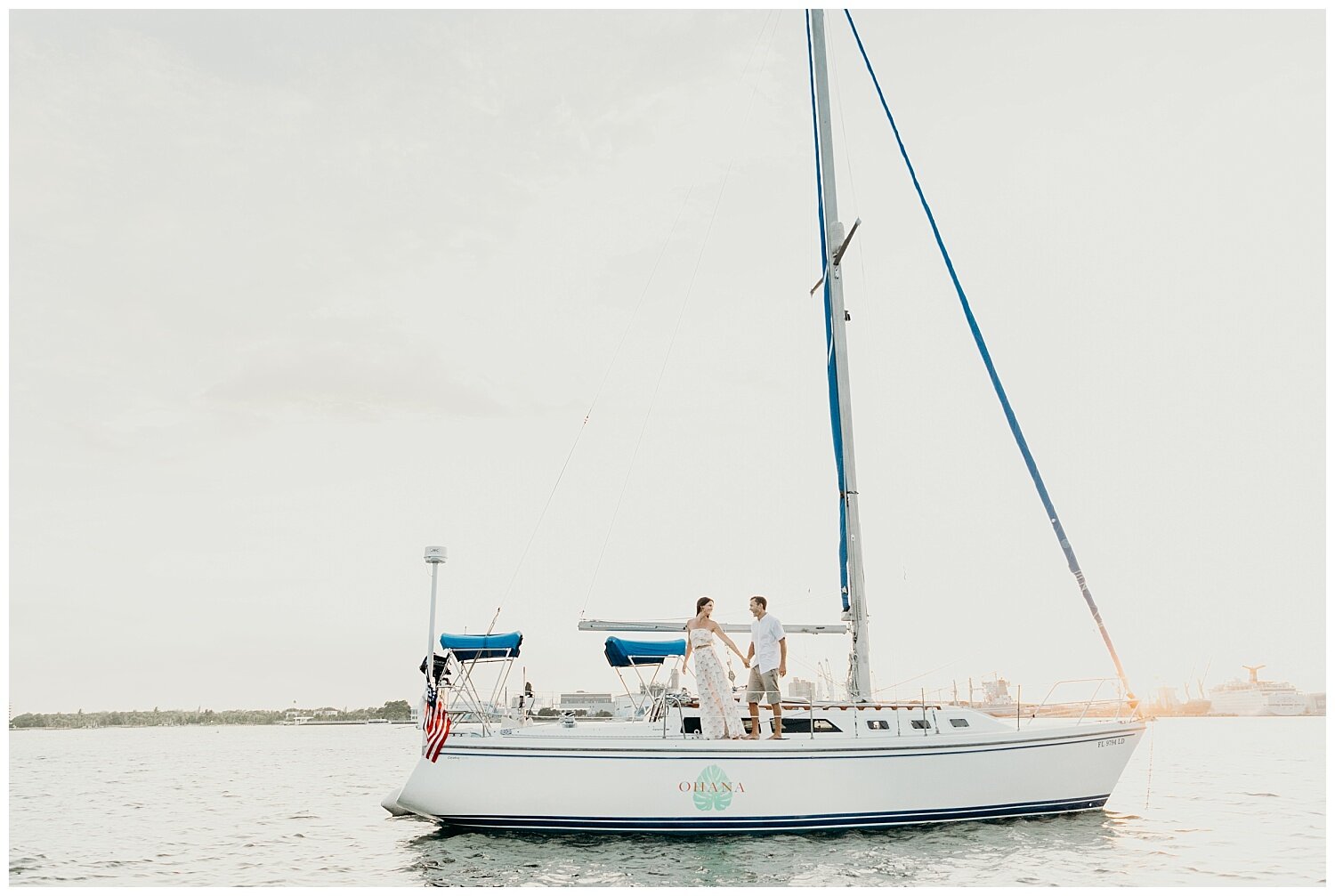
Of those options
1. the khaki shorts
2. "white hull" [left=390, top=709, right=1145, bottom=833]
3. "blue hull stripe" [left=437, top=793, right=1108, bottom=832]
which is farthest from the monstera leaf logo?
the khaki shorts

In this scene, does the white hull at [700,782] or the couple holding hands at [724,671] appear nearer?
the white hull at [700,782]

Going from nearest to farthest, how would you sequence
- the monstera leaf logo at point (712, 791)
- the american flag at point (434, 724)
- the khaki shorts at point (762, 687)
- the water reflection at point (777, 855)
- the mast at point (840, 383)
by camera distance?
the water reflection at point (777, 855), the monstera leaf logo at point (712, 791), the american flag at point (434, 724), the khaki shorts at point (762, 687), the mast at point (840, 383)

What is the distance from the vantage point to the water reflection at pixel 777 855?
991 cm

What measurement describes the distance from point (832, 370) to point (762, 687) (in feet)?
17.8

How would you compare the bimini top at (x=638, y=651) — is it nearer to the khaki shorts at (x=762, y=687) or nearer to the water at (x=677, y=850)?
the khaki shorts at (x=762, y=687)

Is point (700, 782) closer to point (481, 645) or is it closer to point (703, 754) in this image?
point (703, 754)

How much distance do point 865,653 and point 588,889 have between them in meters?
5.90

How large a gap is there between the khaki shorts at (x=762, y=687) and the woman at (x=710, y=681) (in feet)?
0.74

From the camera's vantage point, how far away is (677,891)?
8.57m

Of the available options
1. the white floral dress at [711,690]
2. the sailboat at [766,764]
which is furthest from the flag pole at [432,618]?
the white floral dress at [711,690]

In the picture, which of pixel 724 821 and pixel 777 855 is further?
pixel 724 821

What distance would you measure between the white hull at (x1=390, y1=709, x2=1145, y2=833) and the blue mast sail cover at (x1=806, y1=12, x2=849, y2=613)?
2580mm

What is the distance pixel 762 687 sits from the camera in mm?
12227

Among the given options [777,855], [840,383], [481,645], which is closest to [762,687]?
[777,855]
